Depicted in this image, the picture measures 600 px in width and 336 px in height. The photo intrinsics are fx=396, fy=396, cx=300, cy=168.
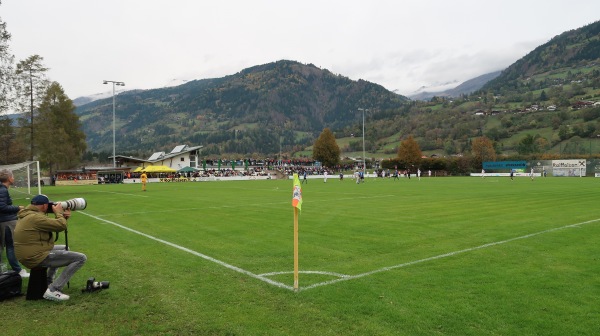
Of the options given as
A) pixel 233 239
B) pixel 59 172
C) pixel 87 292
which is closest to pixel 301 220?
pixel 233 239

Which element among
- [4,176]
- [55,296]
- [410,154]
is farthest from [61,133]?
[410,154]

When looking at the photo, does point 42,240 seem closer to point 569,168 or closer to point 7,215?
point 7,215

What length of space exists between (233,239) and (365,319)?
23.3ft

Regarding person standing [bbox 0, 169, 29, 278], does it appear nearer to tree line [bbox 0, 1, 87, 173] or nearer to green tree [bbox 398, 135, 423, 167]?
tree line [bbox 0, 1, 87, 173]

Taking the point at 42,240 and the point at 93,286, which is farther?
the point at 93,286

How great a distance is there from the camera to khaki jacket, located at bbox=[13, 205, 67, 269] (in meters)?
6.59

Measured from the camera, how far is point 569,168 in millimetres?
75875

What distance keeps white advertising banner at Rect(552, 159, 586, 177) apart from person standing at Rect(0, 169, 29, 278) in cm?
8622

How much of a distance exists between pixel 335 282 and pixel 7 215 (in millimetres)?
6706

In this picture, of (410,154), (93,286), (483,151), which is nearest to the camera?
(93,286)

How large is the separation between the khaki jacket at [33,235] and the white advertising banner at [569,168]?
86.3 m

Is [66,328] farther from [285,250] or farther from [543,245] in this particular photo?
[543,245]

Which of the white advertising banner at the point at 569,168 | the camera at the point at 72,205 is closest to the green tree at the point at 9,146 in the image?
the camera at the point at 72,205

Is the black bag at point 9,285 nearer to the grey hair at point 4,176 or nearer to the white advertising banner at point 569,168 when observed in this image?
the grey hair at point 4,176
